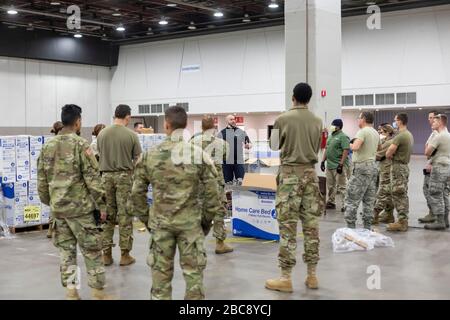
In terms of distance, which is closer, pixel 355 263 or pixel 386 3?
pixel 355 263

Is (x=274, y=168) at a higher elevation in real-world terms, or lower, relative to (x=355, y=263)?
higher

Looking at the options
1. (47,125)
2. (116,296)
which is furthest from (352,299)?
(47,125)

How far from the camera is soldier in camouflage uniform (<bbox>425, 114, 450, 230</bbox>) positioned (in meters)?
8.34

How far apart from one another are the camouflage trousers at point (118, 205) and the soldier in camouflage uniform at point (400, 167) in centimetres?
427

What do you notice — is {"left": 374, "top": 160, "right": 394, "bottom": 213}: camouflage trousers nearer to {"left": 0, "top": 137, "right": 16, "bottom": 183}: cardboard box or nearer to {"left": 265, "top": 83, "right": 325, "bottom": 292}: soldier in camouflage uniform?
{"left": 265, "top": 83, "right": 325, "bottom": 292}: soldier in camouflage uniform

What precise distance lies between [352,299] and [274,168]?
977cm

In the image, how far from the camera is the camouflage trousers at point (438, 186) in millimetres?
8391

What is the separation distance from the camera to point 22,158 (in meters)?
9.00

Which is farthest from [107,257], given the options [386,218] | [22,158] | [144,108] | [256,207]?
[144,108]

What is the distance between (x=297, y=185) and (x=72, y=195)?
84.3 inches

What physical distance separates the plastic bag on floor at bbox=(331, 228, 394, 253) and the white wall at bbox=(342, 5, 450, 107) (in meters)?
12.1

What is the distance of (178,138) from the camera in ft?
13.0

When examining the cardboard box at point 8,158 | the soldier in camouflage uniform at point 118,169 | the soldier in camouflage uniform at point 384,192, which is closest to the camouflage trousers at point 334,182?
the soldier in camouflage uniform at point 384,192
